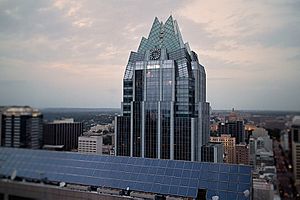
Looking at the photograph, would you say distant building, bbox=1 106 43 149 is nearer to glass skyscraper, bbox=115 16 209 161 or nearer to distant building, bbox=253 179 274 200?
distant building, bbox=253 179 274 200

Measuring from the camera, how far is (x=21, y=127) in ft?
7.10

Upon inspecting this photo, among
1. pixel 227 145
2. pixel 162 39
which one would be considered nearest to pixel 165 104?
pixel 227 145

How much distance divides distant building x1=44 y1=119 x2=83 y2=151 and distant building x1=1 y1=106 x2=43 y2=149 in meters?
0.11

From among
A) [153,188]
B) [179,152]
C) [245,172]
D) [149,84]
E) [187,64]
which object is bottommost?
[179,152]

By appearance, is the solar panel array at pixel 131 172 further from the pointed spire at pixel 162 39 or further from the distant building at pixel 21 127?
the pointed spire at pixel 162 39

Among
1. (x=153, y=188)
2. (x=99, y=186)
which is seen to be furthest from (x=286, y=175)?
(x=99, y=186)

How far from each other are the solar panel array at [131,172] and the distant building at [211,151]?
7.82 m

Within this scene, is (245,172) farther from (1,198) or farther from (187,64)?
(187,64)

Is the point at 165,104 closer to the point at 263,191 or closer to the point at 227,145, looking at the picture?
the point at 227,145

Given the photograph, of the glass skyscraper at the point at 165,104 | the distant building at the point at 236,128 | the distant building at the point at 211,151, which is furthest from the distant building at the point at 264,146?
the glass skyscraper at the point at 165,104

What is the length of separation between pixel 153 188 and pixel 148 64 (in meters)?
10.3

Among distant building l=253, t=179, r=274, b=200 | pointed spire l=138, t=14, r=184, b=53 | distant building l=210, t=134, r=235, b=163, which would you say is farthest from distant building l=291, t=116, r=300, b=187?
pointed spire l=138, t=14, r=184, b=53

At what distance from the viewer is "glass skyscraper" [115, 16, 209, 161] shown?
37.6ft

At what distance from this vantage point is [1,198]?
218 cm
